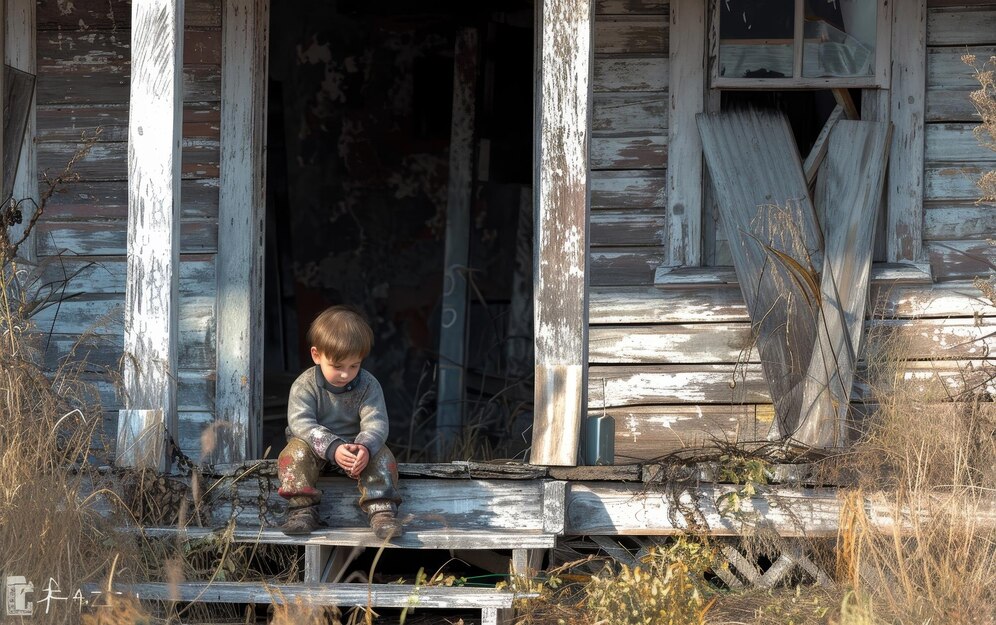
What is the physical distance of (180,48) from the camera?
172 inches

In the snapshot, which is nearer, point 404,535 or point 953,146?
point 404,535

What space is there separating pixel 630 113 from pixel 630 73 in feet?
0.67

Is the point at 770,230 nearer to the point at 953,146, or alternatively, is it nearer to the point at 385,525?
the point at 953,146

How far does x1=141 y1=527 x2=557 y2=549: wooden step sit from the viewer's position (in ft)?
13.0

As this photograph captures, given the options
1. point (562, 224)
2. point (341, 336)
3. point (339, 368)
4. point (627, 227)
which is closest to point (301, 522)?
point (339, 368)

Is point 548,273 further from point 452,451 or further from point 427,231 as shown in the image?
point 427,231

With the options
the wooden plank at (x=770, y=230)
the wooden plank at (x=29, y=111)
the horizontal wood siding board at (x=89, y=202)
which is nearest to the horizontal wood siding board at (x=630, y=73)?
the wooden plank at (x=770, y=230)

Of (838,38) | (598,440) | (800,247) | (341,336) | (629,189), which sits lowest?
(598,440)

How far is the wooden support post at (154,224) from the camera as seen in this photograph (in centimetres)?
425

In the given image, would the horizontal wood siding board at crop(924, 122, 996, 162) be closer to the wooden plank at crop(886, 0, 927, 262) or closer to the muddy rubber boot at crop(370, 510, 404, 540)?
the wooden plank at crop(886, 0, 927, 262)

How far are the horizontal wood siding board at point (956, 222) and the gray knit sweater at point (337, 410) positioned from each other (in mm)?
2970

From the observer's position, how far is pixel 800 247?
507 cm

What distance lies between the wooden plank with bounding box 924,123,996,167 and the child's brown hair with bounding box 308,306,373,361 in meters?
3.10

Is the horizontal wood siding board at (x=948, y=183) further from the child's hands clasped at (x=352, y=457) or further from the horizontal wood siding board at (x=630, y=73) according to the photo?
the child's hands clasped at (x=352, y=457)
